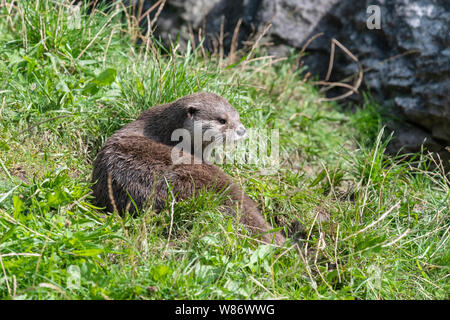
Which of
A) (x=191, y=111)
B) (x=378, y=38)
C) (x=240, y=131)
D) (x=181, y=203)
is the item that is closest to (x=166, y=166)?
(x=181, y=203)

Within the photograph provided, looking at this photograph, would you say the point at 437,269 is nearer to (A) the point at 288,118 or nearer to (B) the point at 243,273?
(B) the point at 243,273

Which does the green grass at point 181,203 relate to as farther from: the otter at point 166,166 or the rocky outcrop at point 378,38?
the rocky outcrop at point 378,38

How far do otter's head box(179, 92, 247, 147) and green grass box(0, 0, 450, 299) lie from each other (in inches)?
12.3

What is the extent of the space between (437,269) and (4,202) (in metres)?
2.50

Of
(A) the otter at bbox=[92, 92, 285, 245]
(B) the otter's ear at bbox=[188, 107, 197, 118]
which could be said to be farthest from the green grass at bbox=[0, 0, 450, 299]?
(B) the otter's ear at bbox=[188, 107, 197, 118]

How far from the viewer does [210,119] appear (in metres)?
3.39

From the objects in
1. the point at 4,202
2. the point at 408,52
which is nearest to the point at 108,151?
the point at 4,202

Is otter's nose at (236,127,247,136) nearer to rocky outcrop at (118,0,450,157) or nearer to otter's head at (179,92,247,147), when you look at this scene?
otter's head at (179,92,247,147)

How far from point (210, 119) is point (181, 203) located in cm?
82

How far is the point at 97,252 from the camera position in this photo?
2242mm

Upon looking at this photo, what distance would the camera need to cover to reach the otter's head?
335 cm

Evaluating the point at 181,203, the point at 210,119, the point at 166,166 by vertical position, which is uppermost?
the point at 210,119

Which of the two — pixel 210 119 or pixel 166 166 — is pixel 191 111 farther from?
pixel 166 166

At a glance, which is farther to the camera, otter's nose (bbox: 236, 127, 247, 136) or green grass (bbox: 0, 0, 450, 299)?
otter's nose (bbox: 236, 127, 247, 136)
